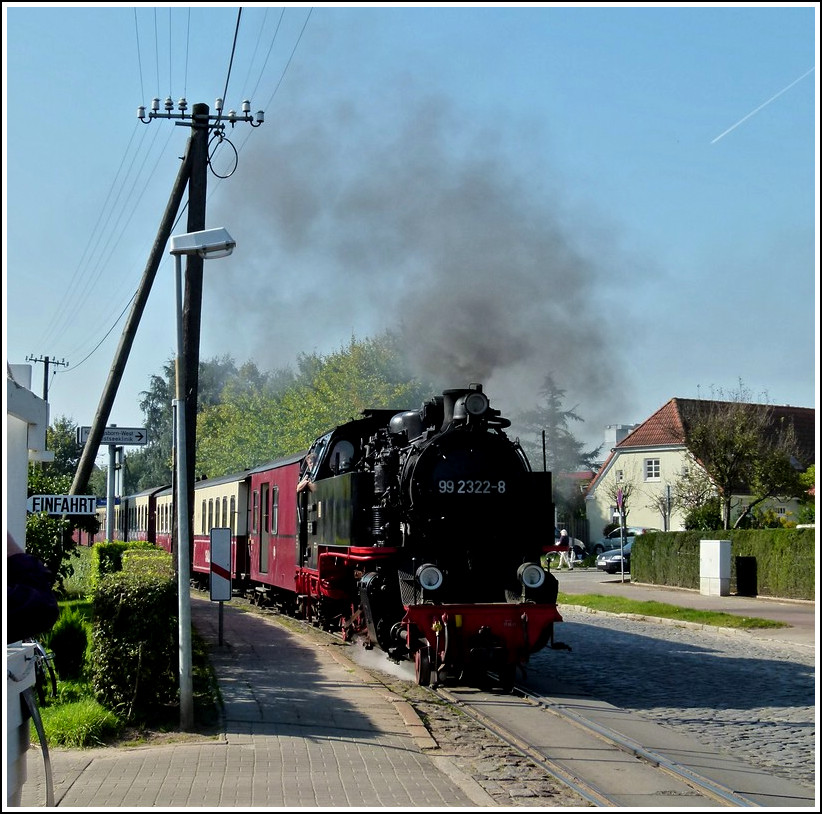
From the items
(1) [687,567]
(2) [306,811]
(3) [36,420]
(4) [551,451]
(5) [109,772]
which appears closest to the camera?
(2) [306,811]

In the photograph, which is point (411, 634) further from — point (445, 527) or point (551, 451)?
point (551, 451)

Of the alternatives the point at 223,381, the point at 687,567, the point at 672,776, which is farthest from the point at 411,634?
the point at 223,381

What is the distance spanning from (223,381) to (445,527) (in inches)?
2801

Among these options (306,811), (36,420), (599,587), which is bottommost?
(599,587)

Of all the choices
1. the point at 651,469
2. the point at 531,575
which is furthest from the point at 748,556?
the point at 651,469

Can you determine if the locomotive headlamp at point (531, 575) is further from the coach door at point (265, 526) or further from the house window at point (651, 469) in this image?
the house window at point (651, 469)

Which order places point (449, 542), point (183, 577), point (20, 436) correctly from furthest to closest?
point (449, 542) < point (183, 577) < point (20, 436)

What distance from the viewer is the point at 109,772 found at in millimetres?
6297

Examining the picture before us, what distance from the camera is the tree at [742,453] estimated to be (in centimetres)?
3247

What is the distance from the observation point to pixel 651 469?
151ft

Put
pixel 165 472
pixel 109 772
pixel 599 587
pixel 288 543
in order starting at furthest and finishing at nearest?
1. pixel 165 472
2. pixel 599 587
3. pixel 288 543
4. pixel 109 772

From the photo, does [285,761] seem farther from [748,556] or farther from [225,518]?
[748,556]

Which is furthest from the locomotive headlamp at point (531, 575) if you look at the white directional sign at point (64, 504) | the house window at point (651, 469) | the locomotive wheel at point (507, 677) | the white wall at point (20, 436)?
the house window at point (651, 469)

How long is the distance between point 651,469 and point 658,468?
1.53 feet
